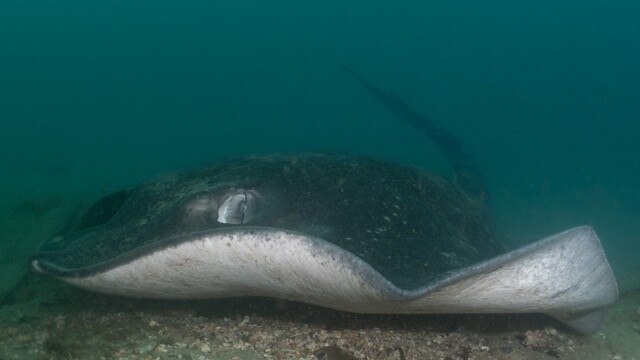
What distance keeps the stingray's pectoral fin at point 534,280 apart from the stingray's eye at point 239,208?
1.17 m

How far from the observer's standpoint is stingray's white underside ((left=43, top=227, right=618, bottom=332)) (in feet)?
Result: 6.15

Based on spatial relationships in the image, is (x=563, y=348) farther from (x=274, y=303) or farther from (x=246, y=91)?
(x=246, y=91)

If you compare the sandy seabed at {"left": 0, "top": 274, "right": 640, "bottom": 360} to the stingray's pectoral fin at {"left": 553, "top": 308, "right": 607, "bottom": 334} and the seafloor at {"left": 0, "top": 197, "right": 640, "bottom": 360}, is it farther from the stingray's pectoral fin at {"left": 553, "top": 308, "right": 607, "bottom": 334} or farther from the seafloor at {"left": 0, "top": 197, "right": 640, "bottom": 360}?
the stingray's pectoral fin at {"left": 553, "top": 308, "right": 607, "bottom": 334}

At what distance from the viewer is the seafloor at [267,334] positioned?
108 inches

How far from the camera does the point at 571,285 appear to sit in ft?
7.27

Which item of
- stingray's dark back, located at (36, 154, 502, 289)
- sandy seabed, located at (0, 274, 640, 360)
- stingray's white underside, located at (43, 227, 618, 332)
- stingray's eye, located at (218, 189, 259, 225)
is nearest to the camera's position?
stingray's white underside, located at (43, 227, 618, 332)

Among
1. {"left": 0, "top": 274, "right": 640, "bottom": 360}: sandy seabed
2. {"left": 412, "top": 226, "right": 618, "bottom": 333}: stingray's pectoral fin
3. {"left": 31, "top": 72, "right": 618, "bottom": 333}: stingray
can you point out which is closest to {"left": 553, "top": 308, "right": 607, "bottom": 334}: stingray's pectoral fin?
{"left": 31, "top": 72, "right": 618, "bottom": 333}: stingray

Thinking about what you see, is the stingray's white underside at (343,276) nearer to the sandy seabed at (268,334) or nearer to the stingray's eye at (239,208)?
the stingray's eye at (239,208)

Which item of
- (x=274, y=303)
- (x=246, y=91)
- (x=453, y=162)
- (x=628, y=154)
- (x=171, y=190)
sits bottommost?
(x=274, y=303)

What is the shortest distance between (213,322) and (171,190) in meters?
1.03

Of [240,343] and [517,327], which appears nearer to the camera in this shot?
[240,343]

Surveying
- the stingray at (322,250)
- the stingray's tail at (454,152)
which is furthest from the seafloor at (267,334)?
the stingray's tail at (454,152)

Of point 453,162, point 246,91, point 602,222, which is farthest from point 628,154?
point 246,91

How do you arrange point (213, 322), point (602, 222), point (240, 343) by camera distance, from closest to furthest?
1. point (240, 343)
2. point (213, 322)
3. point (602, 222)
